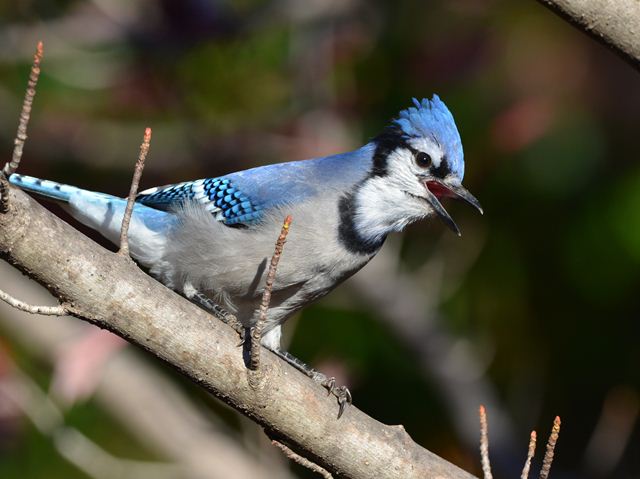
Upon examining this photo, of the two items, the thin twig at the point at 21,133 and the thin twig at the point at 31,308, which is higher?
the thin twig at the point at 21,133

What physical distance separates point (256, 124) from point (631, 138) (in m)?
1.36

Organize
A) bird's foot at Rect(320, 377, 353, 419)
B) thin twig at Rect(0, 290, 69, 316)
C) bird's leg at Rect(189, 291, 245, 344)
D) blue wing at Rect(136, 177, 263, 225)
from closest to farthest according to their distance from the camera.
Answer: thin twig at Rect(0, 290, 69, 316) < bird's foot at Rect(320, 377, 353, 419) < bird's leg at Rect(189, 291, 245, 344) < blue wing at Rect(136, 177, 263, 225)

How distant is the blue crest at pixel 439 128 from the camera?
8.37ft

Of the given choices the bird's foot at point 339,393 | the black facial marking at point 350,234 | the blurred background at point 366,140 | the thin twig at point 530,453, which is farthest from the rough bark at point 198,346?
the blurred background at point 366,140

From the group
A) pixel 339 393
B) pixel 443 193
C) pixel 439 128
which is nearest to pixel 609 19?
pixel 439 128

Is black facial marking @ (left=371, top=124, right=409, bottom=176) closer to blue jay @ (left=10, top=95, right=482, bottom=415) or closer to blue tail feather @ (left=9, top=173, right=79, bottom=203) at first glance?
blue jay @ (left=10, top=95, right=482, bottom=415)

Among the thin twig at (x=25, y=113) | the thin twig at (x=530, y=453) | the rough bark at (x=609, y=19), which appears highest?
the rough bark at (x=609, y=19)

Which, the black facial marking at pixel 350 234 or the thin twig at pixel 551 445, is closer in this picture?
the thin twig at pixel 551 445

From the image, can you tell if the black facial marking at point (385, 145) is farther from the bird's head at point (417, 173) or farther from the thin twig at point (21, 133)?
the thin twig at point (21, 133)

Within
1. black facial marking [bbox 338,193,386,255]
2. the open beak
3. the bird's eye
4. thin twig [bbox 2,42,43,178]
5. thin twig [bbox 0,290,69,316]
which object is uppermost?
the bird's eye

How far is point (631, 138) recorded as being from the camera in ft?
11.1

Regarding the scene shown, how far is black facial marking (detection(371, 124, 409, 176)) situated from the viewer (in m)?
2.61

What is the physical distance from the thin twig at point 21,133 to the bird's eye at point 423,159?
1.21m

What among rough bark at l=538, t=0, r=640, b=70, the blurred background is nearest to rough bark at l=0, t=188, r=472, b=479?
rough bark at l=538, t=0, r=640, b=70
